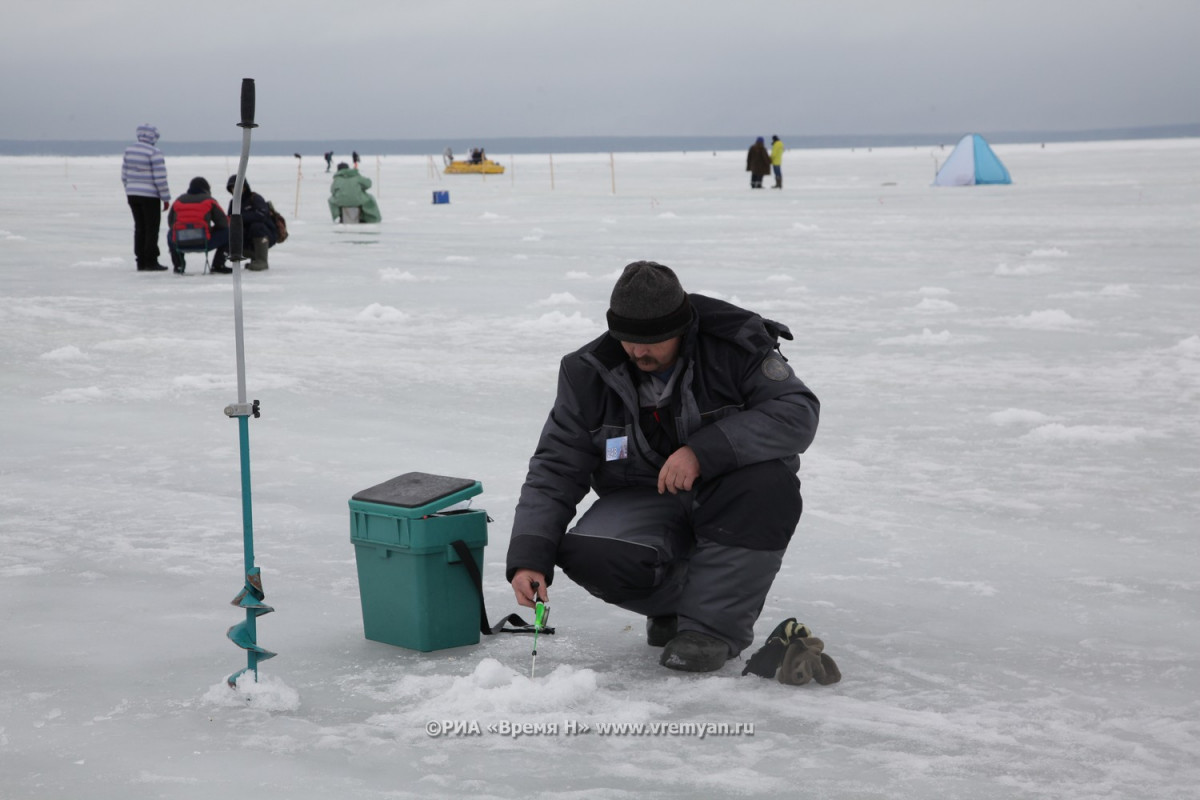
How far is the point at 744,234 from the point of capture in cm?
1828

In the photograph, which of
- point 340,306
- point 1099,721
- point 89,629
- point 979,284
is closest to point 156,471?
point 89,629

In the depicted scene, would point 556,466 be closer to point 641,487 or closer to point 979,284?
point 641,487

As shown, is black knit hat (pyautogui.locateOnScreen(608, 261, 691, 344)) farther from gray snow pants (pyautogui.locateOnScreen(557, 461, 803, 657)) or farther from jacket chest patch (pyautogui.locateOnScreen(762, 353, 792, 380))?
gray snow pants (pyautogui.locateOnScreen(557, 461, 803, 657))

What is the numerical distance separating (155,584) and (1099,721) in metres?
2.76

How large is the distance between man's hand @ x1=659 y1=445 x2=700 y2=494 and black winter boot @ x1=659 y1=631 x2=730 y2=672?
15.7 inches

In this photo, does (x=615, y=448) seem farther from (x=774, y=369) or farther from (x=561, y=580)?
(x=561, y=580)

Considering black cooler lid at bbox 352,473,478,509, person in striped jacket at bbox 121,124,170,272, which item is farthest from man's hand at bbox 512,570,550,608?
person in striped jacket at bbox 121,124,170,272

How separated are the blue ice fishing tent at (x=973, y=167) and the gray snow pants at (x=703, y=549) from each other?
96.7ft

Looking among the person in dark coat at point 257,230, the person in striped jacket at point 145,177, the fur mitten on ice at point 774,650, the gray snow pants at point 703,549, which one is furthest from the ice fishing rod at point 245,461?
the person in dark coat at point 257,230

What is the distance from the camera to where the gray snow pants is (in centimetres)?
340

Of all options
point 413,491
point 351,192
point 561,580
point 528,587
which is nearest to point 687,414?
point 528,587

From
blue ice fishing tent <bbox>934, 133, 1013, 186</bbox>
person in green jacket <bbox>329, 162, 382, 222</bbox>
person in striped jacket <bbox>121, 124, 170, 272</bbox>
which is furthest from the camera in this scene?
blue ice fishing tent <bbox>934, 133, 1013, 186</bbox>

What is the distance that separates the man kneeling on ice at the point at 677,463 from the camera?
Answer: 3.35m

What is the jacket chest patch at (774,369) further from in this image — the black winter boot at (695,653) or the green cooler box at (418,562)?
the green cooler box at (418,562)
